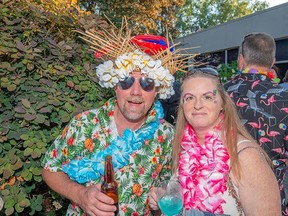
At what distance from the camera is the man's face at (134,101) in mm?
2518

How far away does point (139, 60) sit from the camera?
8.52 ft

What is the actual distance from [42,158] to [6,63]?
85cm

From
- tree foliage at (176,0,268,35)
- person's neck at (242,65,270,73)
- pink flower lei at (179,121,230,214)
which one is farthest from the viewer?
tree foliage at (176,0,268,35)

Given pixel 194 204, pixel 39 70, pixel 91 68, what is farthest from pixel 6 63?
pixel 194 204

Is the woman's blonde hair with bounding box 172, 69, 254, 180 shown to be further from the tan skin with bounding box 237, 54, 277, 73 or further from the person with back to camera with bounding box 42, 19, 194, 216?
the tan skin with bounding box 237, 54, 277, 73

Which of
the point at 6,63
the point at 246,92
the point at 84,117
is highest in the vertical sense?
the point at 6,63

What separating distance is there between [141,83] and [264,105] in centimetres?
98

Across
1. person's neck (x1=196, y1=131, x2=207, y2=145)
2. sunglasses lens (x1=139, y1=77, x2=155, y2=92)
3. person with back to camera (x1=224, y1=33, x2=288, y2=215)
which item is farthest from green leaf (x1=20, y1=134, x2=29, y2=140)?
person with back to camera (x1=224, y1=33, x2=288, y2=215)

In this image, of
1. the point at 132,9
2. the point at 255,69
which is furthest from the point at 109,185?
the point at 132,9

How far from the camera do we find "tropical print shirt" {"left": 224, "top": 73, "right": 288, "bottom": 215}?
2830 mm

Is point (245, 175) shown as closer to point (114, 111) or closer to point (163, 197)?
point (163, 197)

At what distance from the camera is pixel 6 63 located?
9.69 feet

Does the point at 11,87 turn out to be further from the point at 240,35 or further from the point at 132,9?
the point at 132,9

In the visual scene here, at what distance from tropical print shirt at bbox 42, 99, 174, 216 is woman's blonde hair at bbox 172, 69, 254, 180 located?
175mm
